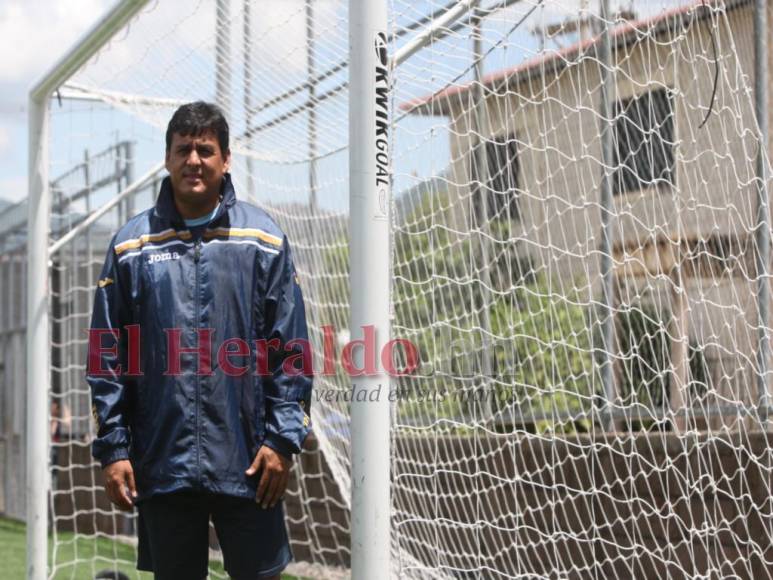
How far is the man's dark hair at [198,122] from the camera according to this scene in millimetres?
2854

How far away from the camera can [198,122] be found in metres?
2.86

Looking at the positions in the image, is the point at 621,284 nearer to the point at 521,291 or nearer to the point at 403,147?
the point at 521,291

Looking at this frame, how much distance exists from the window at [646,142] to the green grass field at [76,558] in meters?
3.01

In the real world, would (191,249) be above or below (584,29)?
below

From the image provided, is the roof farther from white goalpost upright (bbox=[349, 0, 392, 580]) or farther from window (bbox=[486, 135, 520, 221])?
white goalpost upright (bbox=[349, 0, 392, 580])

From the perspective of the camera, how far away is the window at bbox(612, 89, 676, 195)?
397 centimetres

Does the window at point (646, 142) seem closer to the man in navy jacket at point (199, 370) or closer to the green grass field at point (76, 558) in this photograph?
the man in navy jacket at point (199, 370)

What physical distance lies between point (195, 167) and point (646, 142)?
6.01ft

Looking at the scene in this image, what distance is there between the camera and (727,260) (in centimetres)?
380

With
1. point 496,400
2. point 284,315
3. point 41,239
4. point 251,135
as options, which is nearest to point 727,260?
point 496,400

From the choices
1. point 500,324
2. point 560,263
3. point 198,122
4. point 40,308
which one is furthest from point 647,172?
point 40,308

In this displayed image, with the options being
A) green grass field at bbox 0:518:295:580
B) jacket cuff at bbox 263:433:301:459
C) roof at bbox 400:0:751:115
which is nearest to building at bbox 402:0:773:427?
roof at bbox 400:0:751:115

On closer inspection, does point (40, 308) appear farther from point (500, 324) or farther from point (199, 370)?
point (199, 370)

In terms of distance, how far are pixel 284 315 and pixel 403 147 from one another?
4.61 ft
